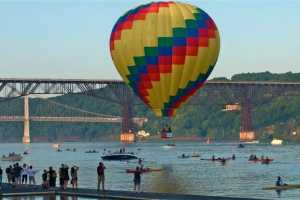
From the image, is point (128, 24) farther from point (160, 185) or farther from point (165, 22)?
point (160, 185)

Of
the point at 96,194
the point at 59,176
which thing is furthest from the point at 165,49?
the point at 96,194

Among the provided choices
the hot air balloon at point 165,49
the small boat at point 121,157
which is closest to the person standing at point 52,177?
the hot air balloon at point 165,49

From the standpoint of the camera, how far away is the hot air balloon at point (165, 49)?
71312mm

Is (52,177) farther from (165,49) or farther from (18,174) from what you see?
(165,49)

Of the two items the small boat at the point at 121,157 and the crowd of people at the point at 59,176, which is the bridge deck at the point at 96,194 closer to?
the crowd of people at the point at 59,176

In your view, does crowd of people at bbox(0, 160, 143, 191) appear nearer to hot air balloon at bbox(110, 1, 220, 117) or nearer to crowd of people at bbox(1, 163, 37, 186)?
crowd of people at bbox(1, 163, 37, 186)

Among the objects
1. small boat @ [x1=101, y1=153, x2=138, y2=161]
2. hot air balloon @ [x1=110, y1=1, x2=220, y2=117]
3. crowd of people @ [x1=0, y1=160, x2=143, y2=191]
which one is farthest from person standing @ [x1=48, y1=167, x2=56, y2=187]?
small boat @ [x1=101, y1=153, x2=138, y2=161]

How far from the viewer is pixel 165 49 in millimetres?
71875

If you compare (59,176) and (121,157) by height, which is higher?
(59,176)

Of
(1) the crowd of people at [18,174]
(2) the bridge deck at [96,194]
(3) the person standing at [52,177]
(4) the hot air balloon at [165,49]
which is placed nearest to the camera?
(2) the bridge deck at [96,194]

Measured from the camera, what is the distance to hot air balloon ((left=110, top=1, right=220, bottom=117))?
7131 centimetres

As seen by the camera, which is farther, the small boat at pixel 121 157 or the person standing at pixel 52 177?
the small boat at pixel 121 157

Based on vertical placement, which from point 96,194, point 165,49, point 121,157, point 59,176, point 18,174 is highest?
point 165,49

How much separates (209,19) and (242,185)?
2346cm
